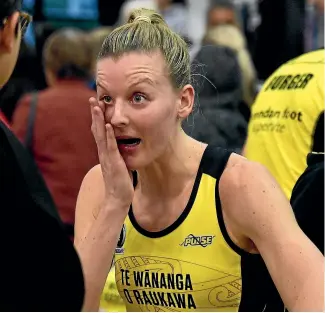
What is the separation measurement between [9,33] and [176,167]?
97 cm

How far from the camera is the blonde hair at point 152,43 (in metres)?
2.56

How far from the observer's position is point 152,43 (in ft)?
8.46

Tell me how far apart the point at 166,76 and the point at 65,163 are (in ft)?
6.58

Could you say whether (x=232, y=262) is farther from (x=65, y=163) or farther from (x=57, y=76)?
(x=57, y=76)

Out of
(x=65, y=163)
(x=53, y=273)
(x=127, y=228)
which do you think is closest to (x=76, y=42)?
(x=65, y=163)

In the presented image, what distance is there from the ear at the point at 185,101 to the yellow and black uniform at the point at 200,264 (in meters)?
0.14

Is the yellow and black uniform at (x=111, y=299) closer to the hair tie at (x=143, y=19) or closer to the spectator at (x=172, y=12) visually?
the hair tie at (x=143, y=19)

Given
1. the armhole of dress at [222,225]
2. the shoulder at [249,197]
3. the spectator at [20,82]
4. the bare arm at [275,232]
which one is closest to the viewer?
the bare arm at [275,232]

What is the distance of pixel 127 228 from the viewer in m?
2.73

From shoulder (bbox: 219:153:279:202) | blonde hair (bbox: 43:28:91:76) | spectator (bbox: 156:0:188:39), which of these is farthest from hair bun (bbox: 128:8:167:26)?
spectator (bbox: 156:0:188:39)

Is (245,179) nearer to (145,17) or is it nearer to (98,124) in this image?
(98,124)

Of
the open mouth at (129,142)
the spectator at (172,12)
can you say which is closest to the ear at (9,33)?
the open mouth at (129,142)

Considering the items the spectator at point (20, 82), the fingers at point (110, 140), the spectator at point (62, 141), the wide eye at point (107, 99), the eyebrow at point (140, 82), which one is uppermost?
the eyebrow at point (140, 82)

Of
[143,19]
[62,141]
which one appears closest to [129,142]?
[143,19]
